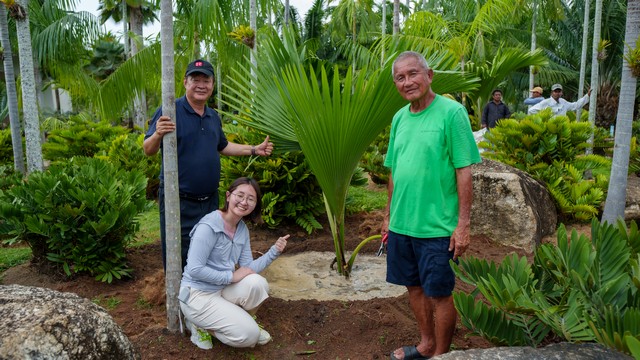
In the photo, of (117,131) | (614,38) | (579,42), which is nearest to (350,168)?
(117,131)

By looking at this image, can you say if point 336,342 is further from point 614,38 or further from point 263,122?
point 614,38

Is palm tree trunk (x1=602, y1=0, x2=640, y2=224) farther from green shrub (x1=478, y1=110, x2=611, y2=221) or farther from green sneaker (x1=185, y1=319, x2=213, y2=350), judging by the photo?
green sneaker (x1=185, y1=319, x2=213, y2=350)

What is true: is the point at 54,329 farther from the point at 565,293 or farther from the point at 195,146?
the point at 565,293

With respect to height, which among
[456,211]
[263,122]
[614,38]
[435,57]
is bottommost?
[456,211]

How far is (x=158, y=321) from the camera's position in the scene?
3.42 meters

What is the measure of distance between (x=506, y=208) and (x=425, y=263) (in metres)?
2.97

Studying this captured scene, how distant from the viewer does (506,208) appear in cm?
523

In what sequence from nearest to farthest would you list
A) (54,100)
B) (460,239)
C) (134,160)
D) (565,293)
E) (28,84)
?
(565,293) → (460,239) → (28,84) → (134,160) → (54,100)

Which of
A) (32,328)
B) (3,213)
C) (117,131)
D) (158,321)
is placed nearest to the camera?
(32,328)

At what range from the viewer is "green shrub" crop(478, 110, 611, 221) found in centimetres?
622

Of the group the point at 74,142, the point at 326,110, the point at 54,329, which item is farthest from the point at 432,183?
the point at 74,142

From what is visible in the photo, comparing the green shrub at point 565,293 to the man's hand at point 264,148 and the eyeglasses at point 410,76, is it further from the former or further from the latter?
the man's hand at point 264,148

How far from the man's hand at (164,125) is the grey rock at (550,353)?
1.92 meters

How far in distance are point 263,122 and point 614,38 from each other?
22.0 meters
